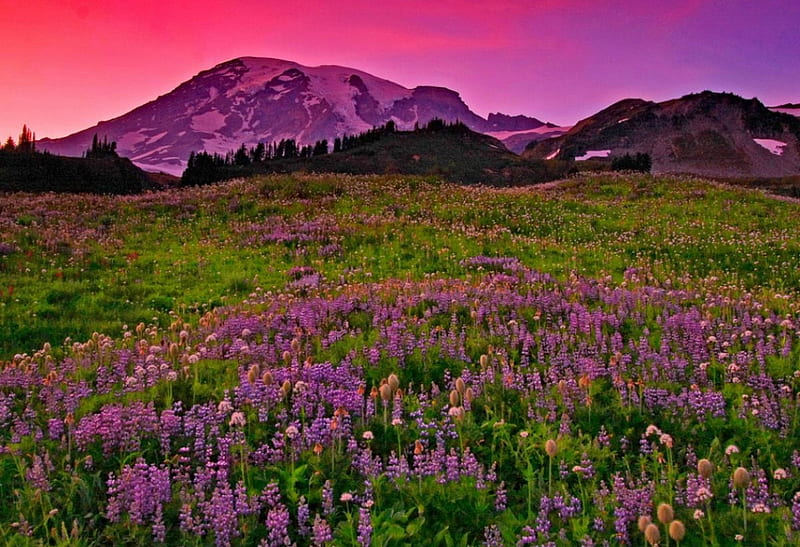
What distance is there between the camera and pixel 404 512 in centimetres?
418

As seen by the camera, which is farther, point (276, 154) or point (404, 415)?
point (276, 154)

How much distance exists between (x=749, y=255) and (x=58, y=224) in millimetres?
24551

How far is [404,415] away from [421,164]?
95377 mm

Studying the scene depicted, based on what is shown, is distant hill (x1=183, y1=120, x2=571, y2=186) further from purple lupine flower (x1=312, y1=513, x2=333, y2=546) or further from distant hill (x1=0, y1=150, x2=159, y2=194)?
purple lupine flower (x1=312, y1=513, x2=333, y2=546)

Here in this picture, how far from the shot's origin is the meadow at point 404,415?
13.6 ft

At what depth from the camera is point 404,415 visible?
591cm

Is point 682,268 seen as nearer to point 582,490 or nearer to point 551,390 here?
point 551,390

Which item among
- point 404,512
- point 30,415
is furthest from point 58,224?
point 404,512

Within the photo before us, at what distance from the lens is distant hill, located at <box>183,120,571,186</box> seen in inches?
3398

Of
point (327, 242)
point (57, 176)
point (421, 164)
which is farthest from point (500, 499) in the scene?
point (421, 164)

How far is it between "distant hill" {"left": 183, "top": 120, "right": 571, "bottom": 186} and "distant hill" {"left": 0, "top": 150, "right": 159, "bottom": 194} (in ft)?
28.4

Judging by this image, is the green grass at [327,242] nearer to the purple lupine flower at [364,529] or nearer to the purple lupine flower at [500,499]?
the purple lupine flower at [364,529]

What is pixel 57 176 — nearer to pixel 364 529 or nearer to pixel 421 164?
pixel 421 164

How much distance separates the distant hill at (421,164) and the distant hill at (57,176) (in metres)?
8.65
